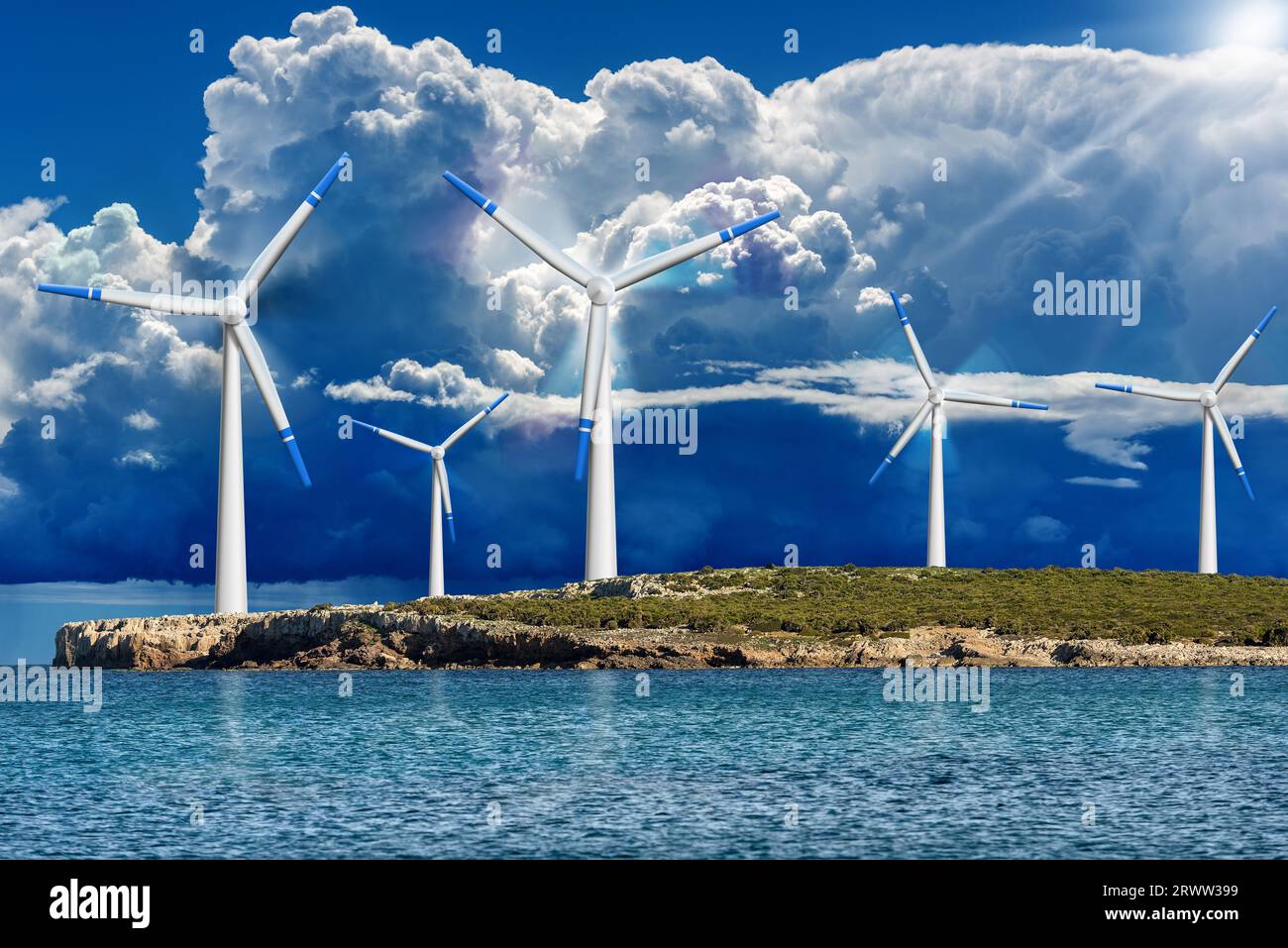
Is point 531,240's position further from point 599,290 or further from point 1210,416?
point 1210,416

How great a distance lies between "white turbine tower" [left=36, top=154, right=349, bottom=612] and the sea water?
29573 millimetres

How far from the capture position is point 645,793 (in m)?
46.9

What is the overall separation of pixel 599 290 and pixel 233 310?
28.9m

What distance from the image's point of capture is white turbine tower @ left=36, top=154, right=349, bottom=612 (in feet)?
365

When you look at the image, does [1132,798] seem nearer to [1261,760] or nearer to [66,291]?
[1261,760]

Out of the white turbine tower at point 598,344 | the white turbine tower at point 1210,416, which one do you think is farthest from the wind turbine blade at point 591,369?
the white turbine tower at point 1210,416

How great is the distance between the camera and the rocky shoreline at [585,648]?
386ft

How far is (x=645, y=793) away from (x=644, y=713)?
104 feet

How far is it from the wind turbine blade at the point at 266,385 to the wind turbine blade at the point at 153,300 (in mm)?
2415

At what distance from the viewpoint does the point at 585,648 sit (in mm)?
118688
